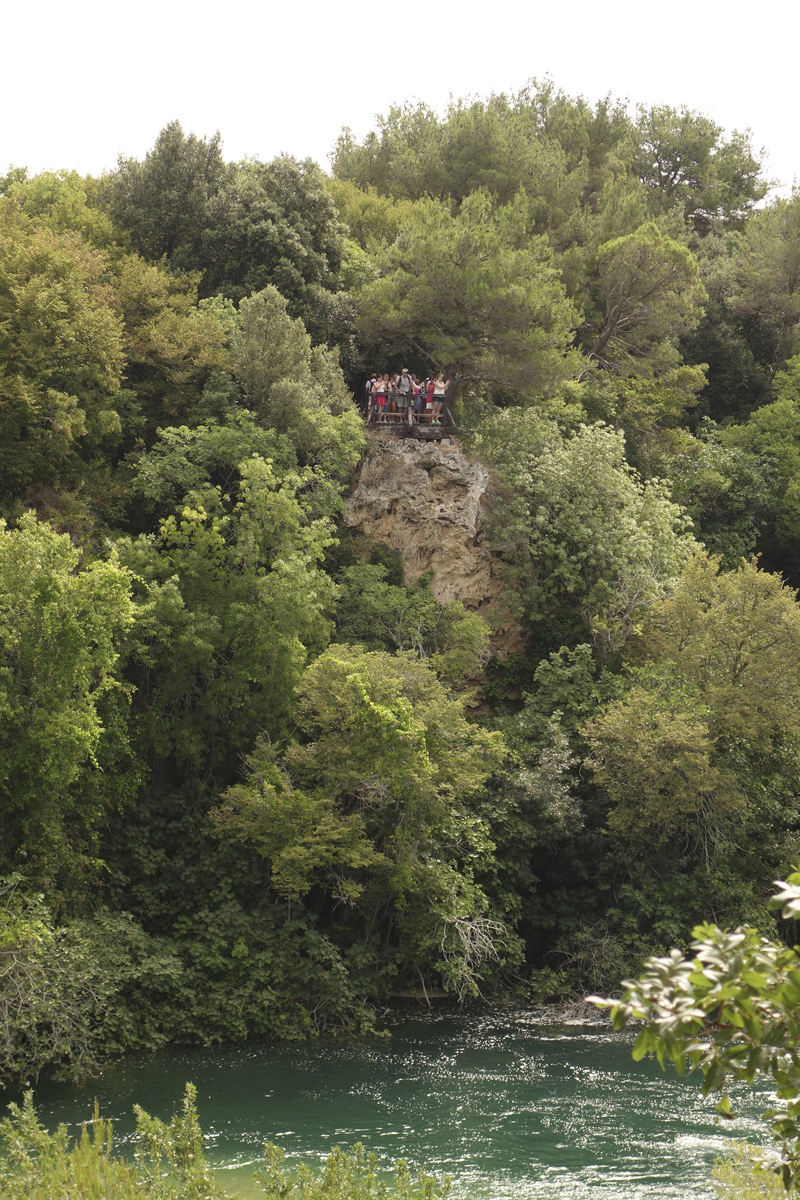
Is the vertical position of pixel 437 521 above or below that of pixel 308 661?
above

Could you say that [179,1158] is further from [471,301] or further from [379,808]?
[471,301]

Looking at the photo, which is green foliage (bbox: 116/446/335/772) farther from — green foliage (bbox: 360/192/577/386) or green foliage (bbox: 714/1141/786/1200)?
green foliage (bbox: 714/1141/786/1200)

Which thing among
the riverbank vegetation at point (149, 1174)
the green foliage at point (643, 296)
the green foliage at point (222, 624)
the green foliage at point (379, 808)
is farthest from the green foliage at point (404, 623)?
the green foliage at point (643, 296)

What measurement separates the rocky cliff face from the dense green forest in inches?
30.8

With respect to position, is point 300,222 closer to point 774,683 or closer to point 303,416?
point 303,416

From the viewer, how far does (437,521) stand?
3088cm

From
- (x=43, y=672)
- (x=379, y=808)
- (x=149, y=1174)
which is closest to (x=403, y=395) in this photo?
(x=379, y=808)

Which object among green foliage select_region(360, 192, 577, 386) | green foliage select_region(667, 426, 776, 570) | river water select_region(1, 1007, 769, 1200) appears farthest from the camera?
green foliage select_region(667, 426, 776, 570)

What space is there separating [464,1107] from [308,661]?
9987 millimetres

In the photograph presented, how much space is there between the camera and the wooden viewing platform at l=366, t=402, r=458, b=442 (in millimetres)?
32531

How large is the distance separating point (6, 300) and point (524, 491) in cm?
1446

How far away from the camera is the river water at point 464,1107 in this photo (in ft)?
51.4

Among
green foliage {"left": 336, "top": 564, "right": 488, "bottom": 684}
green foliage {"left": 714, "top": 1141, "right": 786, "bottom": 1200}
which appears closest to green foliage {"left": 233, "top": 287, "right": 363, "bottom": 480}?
green foliage {"left": 336, "top": 564, "right": 488, "bottom": 684}

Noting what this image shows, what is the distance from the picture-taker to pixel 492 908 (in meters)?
24.6
